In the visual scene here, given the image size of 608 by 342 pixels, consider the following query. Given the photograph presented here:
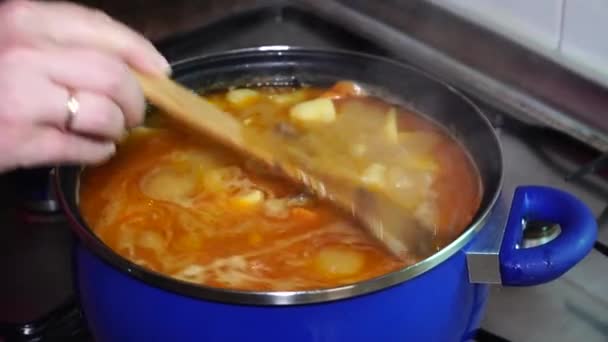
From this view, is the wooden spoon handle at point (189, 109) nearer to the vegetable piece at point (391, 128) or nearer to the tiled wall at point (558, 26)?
the vegetable piece at point (391, 128)

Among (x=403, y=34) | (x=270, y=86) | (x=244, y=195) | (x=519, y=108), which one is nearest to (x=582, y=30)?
(x=519, y=108)

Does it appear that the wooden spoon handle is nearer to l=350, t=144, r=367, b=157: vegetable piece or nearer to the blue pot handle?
l=350, t=144, r=367, b=157: vegetable piece

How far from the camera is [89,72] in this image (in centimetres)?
68

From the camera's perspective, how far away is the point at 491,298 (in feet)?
2.97

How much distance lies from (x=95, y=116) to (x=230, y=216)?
166mm

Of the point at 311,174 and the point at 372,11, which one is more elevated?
the point at 311,174

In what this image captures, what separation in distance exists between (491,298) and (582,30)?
0.35 m

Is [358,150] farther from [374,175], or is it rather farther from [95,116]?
[95,116]

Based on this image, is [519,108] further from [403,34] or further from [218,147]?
[218,147]

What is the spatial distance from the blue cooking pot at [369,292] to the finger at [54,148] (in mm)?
39

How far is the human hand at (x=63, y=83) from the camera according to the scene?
667 millimetres

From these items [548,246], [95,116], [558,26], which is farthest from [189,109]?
[558,26]

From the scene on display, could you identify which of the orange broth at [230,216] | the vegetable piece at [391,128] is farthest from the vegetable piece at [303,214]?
the vegetable piece at [391,128]

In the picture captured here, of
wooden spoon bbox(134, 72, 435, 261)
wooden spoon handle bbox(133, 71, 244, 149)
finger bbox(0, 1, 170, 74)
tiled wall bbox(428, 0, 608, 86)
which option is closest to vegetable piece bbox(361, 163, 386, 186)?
wooden spoon bbox(134, 72, 435, 261)
